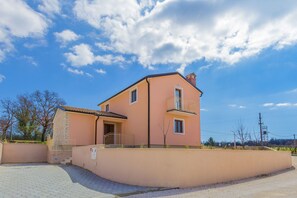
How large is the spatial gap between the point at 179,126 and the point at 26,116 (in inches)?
990

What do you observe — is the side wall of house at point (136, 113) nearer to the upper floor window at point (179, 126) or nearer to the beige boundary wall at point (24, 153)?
the upper floor window at point (179, 126)

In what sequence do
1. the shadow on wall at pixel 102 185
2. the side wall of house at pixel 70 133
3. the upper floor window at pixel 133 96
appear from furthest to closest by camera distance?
1. the upper floor window at pixel 133 96
2. the side wall of house at pixel 70 133
3. the shadow on wall at pixel 102 185

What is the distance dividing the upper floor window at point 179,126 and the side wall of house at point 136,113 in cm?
294

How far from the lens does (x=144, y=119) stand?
63.2ft

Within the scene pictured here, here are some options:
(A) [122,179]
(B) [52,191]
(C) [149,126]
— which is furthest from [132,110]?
(B) [52,191]

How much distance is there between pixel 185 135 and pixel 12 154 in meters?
14.6

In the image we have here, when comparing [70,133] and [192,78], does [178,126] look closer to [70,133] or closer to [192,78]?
[192,78]

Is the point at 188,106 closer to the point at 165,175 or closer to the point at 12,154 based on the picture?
the point at 165,175

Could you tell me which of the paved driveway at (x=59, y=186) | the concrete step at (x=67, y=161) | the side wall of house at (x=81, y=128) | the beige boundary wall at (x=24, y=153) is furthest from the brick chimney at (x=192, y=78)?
the beige boundary wall at (x=24, y=153)

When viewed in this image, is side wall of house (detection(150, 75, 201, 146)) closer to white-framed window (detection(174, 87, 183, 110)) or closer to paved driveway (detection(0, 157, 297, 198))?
white-framed window (detection(174, 87, 183, 110))

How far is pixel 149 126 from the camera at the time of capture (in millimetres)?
18672

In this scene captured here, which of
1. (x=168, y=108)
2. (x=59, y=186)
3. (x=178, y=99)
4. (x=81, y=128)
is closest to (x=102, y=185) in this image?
(x=59, y=186)

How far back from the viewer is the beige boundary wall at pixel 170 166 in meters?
10.7

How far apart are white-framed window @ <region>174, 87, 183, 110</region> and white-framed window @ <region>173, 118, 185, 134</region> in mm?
1112
